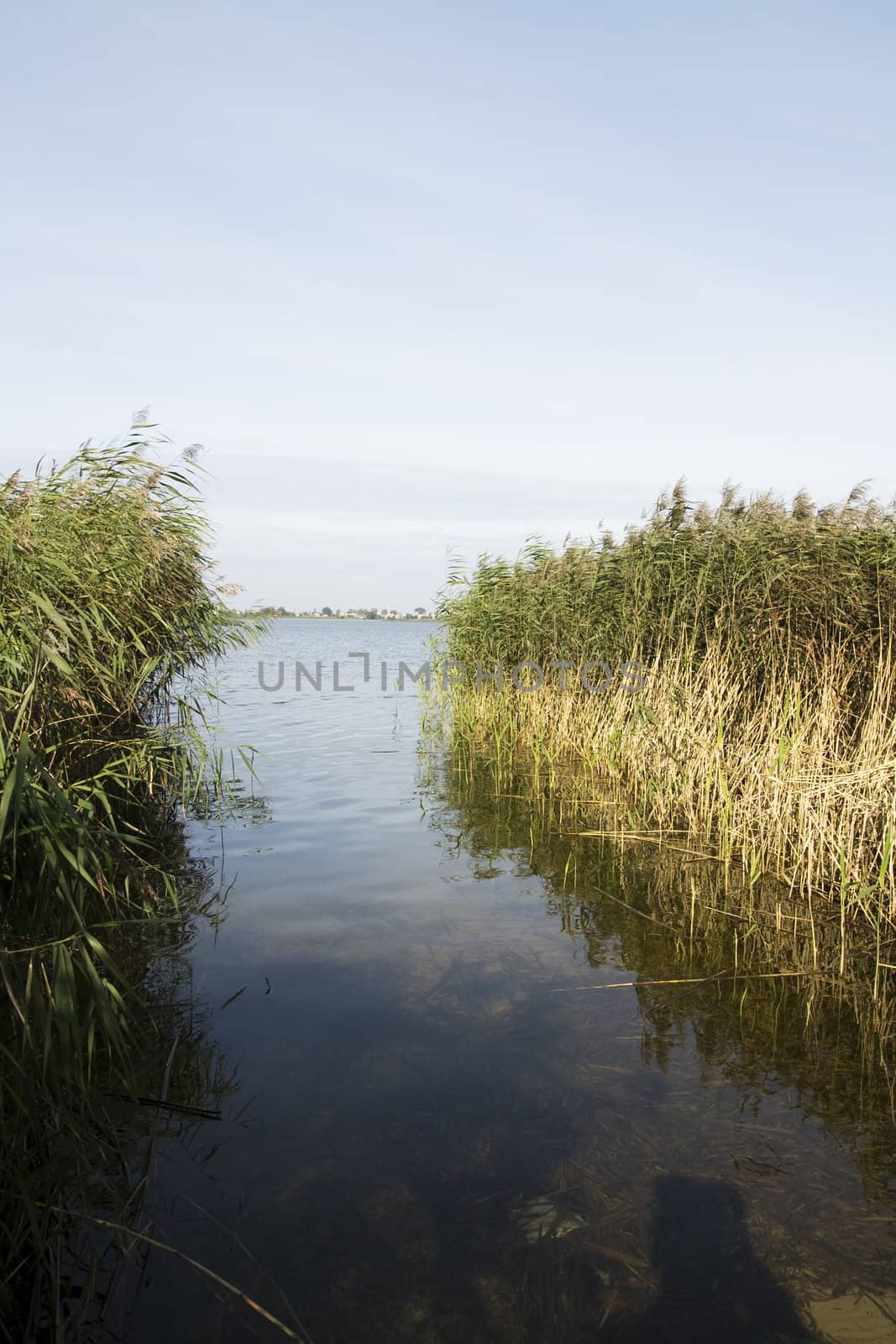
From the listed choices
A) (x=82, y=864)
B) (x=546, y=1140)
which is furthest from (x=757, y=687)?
(x=82, y=864)

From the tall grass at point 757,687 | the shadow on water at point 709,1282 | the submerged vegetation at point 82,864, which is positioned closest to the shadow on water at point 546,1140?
the shadow on water at point 709,1282

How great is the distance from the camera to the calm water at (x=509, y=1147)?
306 cm

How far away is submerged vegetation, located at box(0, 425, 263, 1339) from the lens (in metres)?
2.97

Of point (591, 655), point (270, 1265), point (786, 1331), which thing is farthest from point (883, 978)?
point (591, 655)

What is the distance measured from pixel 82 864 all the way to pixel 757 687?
310 inches

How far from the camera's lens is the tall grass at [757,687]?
7.09 meters

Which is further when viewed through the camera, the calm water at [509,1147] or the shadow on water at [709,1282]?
the calm water at [509,1147]

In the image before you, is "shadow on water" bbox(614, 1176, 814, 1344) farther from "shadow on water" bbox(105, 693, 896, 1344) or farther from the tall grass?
the tall grass

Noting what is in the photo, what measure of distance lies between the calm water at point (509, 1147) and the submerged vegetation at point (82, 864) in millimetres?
297

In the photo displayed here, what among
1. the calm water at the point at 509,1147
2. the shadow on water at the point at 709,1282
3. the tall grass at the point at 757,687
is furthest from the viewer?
the tall grass at the point at 757,687

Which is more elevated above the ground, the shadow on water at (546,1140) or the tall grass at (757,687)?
the tall grass at (757,687)

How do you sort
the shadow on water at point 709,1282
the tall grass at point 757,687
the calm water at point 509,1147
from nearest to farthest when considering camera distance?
the shadow on water at point 709,1282 < the calm water at point 509,1147 < the tall grass at point 757,687

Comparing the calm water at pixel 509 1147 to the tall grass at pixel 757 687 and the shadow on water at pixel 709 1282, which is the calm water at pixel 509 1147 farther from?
the tall grass at pixel 757 687

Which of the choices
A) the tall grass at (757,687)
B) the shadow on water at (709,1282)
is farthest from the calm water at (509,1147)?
the tall grass at (757,687)
